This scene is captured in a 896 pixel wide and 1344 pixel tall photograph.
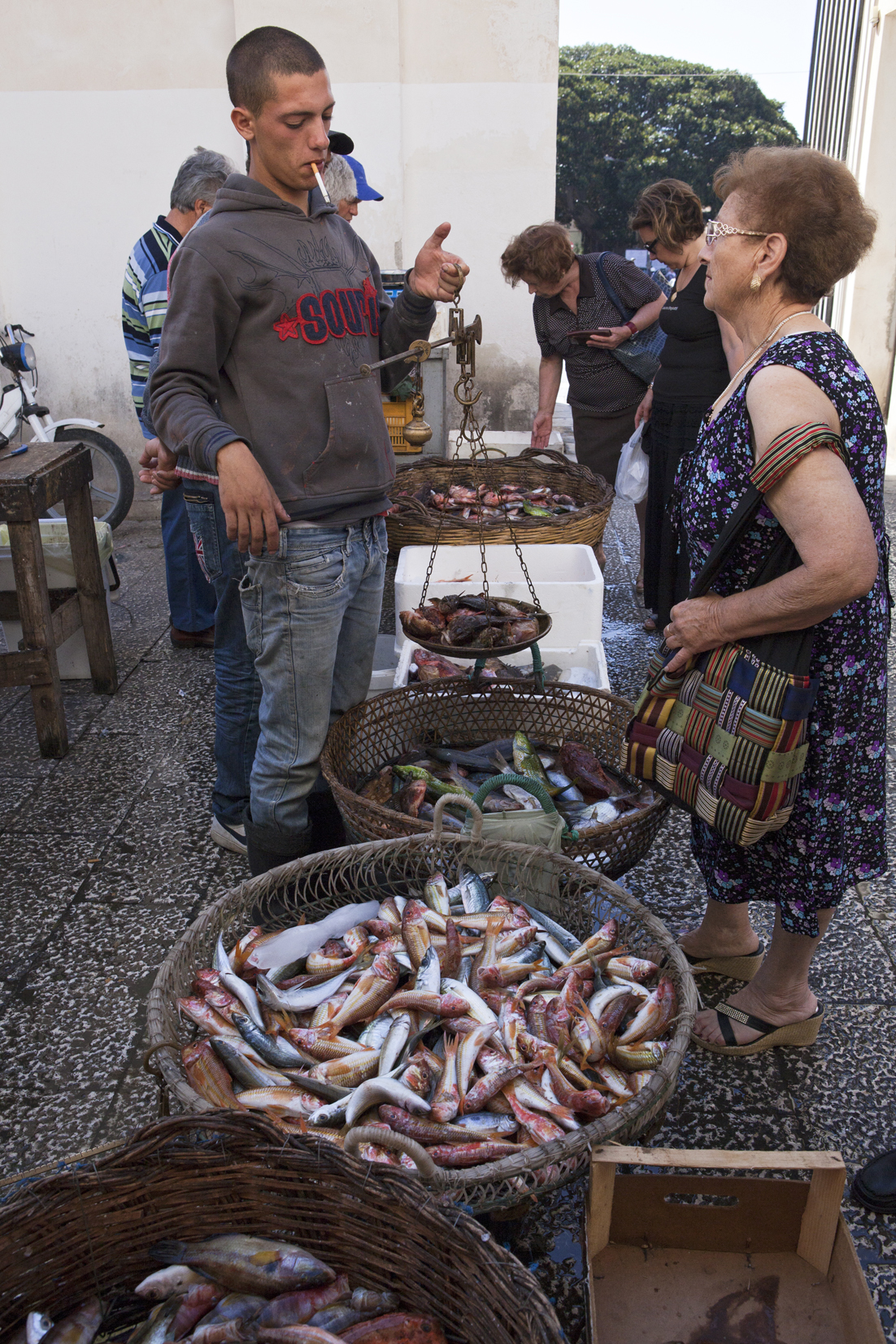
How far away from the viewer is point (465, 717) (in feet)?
11.0

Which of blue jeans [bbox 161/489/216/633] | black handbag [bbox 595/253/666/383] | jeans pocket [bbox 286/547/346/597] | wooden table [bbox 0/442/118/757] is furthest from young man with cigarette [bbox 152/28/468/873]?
black handbag [bbox 595/253/666/383]

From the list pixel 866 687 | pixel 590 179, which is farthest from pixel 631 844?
pixel 590 179

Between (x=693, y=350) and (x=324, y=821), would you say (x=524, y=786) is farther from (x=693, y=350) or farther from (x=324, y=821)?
(x=693, y=350)

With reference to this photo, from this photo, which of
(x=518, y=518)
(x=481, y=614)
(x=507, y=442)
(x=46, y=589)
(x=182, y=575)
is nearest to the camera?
(x=481, y=614)

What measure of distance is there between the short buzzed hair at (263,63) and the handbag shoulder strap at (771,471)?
1321 mm

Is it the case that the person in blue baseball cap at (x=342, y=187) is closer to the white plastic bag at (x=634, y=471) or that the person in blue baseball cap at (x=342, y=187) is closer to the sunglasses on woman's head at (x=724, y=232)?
the white plastic bag at (x=634, y=471)

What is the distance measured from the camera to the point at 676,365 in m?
4.38

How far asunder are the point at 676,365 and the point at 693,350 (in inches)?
4.2

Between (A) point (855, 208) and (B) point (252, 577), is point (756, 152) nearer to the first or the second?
(A) point (855, 208)

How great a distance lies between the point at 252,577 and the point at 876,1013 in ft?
6.64

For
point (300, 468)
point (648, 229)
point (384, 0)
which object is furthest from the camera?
point (384, 0)

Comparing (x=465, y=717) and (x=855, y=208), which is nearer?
(x=855, y=208)

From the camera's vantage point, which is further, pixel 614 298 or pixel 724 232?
pixel 614 298

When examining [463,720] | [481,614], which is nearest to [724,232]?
[481,614]
